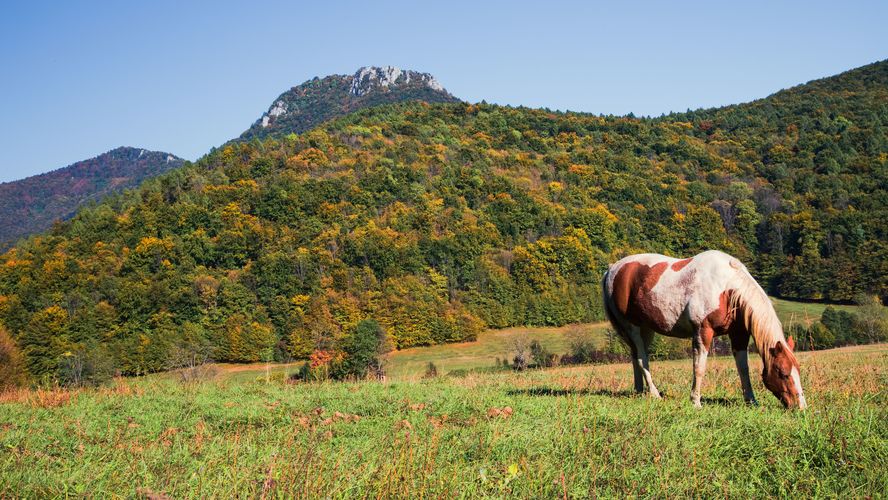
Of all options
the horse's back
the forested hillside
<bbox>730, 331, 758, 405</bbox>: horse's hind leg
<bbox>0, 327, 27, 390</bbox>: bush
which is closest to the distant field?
the forested hillside

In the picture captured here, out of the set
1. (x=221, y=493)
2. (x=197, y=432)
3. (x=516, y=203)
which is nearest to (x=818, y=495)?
(x=221, y=493)

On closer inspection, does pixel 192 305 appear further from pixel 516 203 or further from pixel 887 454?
pixel 887 454

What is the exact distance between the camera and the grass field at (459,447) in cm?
429

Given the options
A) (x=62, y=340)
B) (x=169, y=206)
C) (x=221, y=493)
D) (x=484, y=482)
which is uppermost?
(x=169, y=206)

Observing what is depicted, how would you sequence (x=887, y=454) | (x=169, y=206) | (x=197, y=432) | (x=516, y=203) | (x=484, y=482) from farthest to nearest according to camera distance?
(x=516, y=203) < (x=169, y=206) < (x=197, y=432) < (x=887, y=454) < (x=484, y=482)

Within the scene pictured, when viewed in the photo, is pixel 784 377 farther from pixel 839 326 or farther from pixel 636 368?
pixel 839 326

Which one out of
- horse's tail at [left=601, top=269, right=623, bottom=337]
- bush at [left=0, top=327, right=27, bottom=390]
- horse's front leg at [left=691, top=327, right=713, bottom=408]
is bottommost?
bush at [left=0, top=327, right=27, bottom=390]

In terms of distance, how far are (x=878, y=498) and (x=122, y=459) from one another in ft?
20.9

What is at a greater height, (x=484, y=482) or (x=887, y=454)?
(x=484, y=482)

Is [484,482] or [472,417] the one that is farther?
[472,417]

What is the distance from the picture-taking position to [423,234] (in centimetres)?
11200

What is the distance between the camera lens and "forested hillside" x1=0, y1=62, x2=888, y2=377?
87.3m

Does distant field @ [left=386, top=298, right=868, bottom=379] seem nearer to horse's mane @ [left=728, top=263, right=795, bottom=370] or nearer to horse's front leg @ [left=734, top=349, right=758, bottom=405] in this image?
horse's front leg @ [left=734, top=349, right=758, bottom=405]

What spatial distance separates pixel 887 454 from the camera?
4.73m
